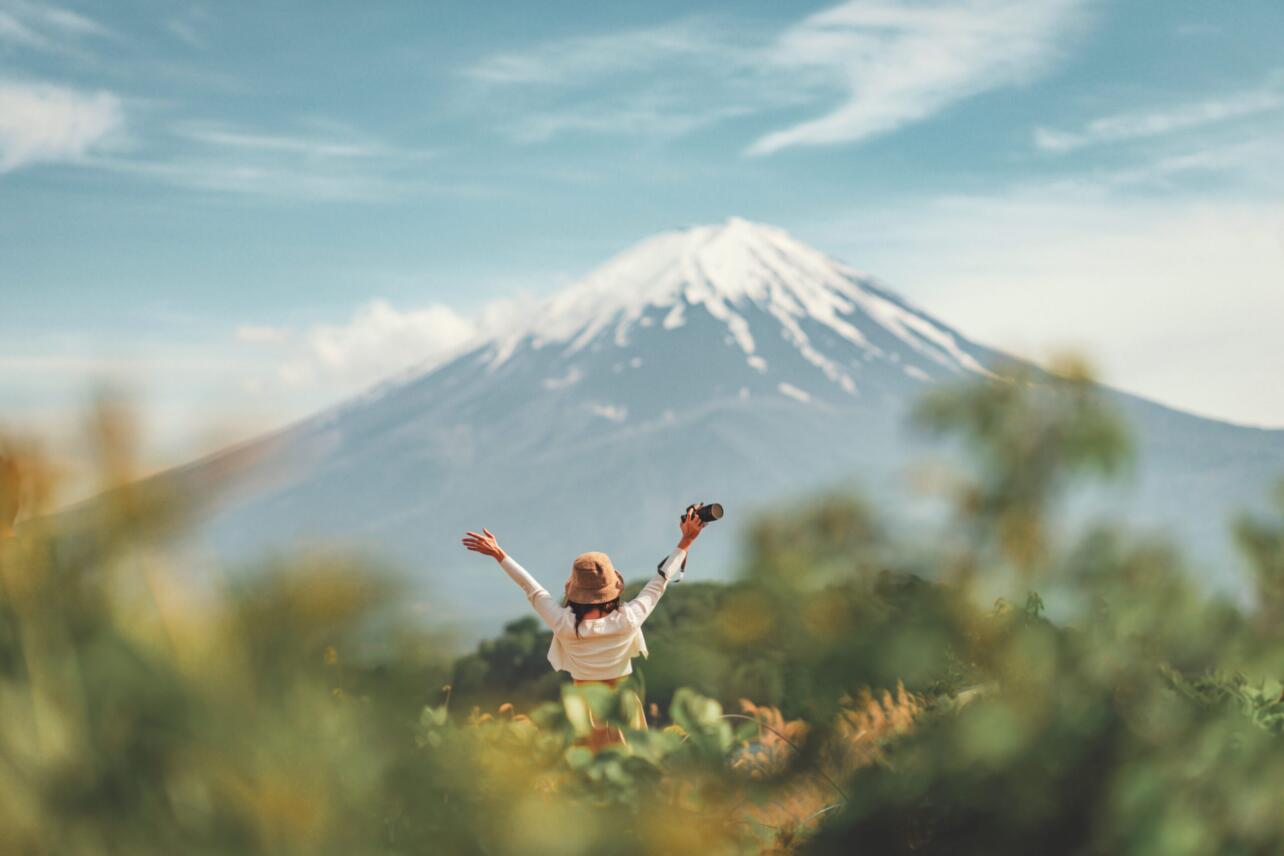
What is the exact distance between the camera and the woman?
441 centimetres

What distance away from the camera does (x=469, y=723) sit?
223cm

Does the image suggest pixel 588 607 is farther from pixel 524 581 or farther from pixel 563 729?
pixel 563 729

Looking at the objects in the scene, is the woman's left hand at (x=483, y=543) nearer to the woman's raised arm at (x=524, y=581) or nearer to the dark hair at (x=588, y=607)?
the woman's raised arm at (x=524, y=581)

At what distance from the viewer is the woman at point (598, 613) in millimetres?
4414

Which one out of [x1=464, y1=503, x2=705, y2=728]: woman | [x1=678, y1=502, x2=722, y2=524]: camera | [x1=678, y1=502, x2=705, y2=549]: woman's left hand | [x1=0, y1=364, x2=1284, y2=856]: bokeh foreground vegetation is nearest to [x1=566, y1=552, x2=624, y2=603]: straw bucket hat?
[x1=464, y1=503, x2=705, y2=728]: woman

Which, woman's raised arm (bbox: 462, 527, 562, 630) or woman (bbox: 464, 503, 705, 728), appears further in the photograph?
woman (bbox: 464, 503, 705, 728)

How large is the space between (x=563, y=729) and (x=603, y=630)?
1.86m

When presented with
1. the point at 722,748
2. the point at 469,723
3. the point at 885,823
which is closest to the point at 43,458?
the point at 469,723

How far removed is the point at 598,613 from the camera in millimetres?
4480

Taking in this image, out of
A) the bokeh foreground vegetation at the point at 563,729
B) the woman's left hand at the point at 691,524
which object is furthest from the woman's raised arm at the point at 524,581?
the bokeh foreground vegetation at the point at 563,729

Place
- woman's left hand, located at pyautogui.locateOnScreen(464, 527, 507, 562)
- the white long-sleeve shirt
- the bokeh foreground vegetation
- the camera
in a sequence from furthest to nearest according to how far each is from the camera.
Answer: the white long-sleeve shirt
woman's left hand, located at pyautogui.locateOnScreen(464, 527, 507, 562)
the camera
the bokeh foreground vegetation

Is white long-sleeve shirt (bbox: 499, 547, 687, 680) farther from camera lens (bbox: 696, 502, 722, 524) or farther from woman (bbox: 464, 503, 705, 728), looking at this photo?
camera lens (bbox: 696, 502, 722, 524)

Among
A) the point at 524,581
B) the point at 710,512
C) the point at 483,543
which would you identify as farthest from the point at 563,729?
the point at 524,581

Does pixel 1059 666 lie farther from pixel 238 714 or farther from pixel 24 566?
pixel 24 566
